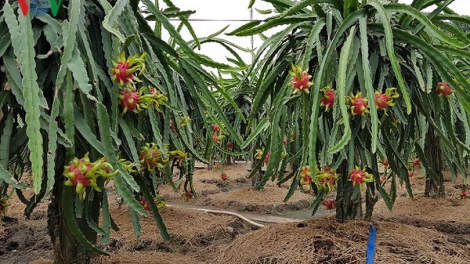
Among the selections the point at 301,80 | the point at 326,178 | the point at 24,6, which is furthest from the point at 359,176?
the point at 24,6

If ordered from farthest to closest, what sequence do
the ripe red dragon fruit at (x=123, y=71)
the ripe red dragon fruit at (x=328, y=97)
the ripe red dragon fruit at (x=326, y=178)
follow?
the ripe red dragon fruit at (x=326, y=178) → the ripe red dragon fruit at (x=328, y=97) → the ripe red dragon fruit at (x=123, y=71)

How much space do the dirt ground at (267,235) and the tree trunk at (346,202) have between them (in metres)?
0.08

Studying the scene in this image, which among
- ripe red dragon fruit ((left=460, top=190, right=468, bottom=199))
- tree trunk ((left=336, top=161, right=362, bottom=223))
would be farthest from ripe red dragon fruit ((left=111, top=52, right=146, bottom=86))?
ripe red dragon fruit ((left=460, top=190, right=468, bottom=199))

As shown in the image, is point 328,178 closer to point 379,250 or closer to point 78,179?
point 379,250

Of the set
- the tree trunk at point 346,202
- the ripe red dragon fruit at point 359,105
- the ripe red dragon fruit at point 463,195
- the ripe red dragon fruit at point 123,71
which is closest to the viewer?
the ripe red dragon fruit at point 123,71

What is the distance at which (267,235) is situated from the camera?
221cm

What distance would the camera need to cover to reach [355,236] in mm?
1980

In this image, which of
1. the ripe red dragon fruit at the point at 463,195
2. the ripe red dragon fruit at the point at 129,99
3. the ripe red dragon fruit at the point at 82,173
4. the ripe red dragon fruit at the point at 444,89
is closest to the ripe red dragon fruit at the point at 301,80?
the ripe red dragon fruit at the point at 444,89

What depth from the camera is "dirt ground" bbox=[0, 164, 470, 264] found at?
1.91 meters

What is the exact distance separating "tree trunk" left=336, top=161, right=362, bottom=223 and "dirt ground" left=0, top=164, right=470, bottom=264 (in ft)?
0.28

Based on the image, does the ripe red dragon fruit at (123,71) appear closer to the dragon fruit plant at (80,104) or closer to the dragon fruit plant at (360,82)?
the dragon fruit plant at (80,104)

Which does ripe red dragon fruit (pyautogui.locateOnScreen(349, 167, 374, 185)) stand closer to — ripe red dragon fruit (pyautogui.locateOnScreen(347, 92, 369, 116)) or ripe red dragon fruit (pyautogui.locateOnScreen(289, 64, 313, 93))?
ripe red dragon fruit (pyautogui.locateOnScreen(347, 92, 369, 116))

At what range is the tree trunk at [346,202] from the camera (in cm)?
219

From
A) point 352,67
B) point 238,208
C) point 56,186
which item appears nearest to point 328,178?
point 352,67
